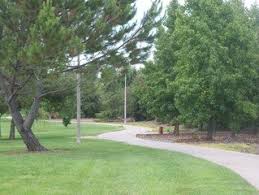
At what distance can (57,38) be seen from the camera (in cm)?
2030

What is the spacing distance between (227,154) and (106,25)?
7.17 metres

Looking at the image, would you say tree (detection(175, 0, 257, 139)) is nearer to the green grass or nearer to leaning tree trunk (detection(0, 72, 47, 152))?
leaning tree trunk (detection(0, 72, 47, 152))

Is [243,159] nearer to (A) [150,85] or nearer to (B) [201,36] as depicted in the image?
(B) [201,36]

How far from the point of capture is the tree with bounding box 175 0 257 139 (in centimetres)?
3362

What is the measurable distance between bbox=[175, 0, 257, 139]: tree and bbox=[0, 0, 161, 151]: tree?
7.89m

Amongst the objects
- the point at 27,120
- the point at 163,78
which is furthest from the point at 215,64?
the point at 27,120

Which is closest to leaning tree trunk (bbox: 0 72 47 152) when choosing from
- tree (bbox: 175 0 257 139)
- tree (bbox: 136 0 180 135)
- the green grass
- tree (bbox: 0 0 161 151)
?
tree (bbox: 0 0 161 151)

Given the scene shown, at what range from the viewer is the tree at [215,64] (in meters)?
33.6

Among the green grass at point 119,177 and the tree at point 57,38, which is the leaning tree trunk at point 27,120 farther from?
the green grass at point 119,177

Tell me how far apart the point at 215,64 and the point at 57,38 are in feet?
48.7

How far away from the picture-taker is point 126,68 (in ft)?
87.5

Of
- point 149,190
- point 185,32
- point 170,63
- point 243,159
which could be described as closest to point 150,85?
point 170,63

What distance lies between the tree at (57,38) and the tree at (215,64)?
789 cm

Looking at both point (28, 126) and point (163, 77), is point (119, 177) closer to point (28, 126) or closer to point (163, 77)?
point (28, 126)
